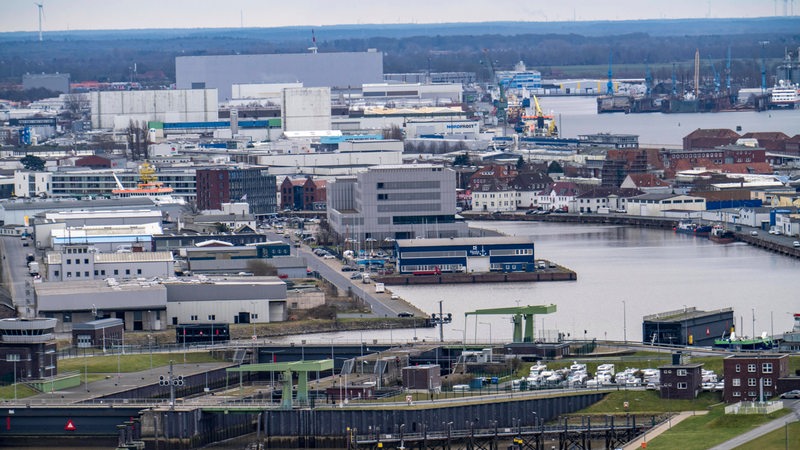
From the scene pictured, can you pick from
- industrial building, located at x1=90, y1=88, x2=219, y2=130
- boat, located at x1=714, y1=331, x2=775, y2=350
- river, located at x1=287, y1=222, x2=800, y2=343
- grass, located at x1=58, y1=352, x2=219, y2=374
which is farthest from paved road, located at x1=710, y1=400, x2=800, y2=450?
industrial building, located at x1=90, y1=88, x2=219, y2=130

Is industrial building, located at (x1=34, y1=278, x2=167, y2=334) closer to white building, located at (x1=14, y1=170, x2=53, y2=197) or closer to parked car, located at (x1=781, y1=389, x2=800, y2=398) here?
parked car, located at (x1=781, y1=389, x2=800, y2=398)

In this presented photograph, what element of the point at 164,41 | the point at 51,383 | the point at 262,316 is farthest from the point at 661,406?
the point at 164,41

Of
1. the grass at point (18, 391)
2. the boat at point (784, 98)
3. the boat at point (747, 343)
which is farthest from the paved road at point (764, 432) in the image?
the boat at point (784, 98)

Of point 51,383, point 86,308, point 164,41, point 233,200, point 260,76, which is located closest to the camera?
point 51,383

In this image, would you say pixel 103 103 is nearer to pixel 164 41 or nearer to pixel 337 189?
pixel 337 189

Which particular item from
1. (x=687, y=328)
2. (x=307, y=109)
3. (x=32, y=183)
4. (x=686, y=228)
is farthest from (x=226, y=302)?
(x=307, y=109)

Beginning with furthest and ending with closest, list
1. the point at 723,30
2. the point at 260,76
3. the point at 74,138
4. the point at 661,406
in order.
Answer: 1. the point at 723,30
2. the point at 260,76
3. the point at 74,138
4. the point at 661,406
